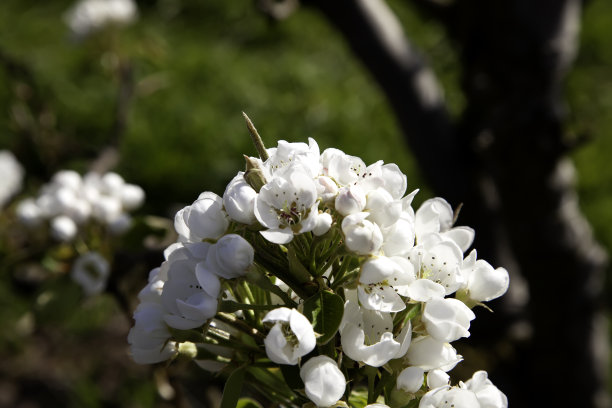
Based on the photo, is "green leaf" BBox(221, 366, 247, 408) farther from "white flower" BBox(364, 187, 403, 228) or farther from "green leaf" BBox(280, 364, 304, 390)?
"white flower" BBox(364, 187, 403, 228)

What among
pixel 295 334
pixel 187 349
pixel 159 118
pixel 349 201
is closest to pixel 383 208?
pixel 349 201

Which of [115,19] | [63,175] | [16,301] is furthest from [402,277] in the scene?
[16,301]

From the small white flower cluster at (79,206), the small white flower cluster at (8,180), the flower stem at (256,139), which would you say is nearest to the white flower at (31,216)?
the small white flower cluster at (79,206)

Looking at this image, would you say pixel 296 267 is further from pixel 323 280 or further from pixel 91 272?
pixel 91 272

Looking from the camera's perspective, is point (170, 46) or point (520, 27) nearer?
point (520, 27)

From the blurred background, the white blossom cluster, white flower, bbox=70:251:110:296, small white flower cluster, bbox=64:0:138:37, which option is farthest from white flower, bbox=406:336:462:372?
small white flower cluster, bbox=64:0:138:37

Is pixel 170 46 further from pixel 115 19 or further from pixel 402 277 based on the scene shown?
pixel 402 277

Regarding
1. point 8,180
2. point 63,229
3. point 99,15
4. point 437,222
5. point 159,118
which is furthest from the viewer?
point 159,118
